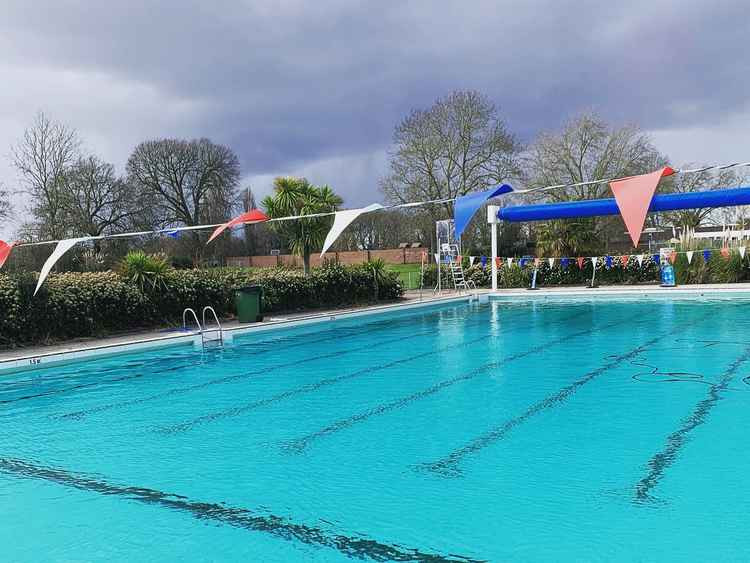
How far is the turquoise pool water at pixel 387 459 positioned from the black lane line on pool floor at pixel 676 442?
0.02 meters

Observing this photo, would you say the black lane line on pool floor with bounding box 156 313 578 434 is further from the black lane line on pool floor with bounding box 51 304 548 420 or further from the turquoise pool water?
the black lane line on pool floor with bounding box 51 304 548 420

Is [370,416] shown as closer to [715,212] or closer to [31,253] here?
[31,253]

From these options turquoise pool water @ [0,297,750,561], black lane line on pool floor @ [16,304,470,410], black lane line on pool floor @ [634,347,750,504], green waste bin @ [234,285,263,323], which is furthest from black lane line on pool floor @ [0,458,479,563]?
green waste bin @ [234,285,263,323]

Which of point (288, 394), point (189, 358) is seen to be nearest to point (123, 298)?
point (189, 358)

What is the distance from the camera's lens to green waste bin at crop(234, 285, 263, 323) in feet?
44.2

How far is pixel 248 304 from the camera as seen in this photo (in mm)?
13500

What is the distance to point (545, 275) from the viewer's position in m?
23.9

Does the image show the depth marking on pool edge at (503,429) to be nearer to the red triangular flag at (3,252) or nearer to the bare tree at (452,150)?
the red triangular flag at (3,252)

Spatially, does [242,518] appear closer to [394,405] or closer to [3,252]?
[394,405]

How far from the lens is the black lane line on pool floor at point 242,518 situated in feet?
9.88

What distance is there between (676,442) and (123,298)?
10755 millimetres

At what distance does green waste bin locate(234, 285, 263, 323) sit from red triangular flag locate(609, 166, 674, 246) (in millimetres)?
7996

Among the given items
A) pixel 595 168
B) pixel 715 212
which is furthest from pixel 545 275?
pixel 715 212

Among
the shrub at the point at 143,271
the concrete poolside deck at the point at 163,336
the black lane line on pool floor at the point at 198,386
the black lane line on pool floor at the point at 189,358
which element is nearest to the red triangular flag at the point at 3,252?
the concrete poolside deck at the point at 163,336
